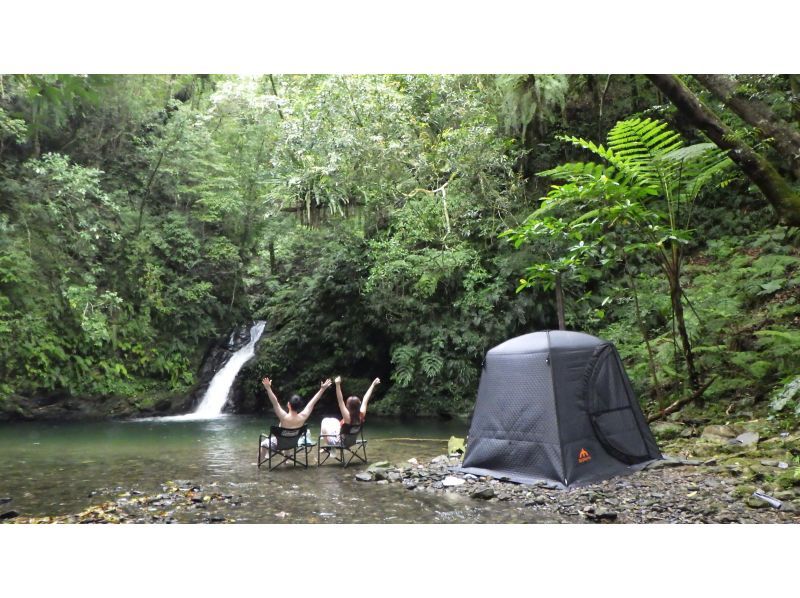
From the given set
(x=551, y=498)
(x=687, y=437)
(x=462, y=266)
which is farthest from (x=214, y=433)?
(x=687, y=437)

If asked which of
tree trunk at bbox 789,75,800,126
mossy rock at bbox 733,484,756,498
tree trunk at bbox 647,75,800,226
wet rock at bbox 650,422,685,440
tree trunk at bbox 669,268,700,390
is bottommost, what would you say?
mossy rock at bbox 733,484,756,498

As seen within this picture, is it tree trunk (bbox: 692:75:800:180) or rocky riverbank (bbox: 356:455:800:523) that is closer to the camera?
rocky riverbank (bbox: 356:455:800:523)

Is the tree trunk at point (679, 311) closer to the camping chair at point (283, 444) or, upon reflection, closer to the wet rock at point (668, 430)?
the wet rock at point (668, 430)

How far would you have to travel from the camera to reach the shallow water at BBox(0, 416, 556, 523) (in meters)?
3.59

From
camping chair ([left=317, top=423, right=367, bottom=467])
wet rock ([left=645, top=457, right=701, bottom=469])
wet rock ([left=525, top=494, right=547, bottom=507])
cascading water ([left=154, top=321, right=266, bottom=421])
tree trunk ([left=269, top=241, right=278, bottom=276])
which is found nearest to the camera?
wet rock ([left=525, top=494, right=547, bottom=507])

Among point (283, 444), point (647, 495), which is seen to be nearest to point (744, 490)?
point (647, 495)

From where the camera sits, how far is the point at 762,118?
4.39 m

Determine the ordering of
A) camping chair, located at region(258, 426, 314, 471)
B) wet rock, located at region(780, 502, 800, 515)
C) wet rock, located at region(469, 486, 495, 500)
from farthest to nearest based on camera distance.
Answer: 1. camping chair, located at region(258, 426, 314, 471)
2. wet rock, located at region(469, 486, 495, 500)
3. wet rock, located at region(780, 502, 800, 515)

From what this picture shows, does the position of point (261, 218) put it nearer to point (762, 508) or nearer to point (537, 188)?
point (537, 188)

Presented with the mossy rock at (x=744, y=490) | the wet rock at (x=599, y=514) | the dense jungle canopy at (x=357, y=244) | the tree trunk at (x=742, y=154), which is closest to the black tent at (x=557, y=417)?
the wet rock at (x=599, y=514)

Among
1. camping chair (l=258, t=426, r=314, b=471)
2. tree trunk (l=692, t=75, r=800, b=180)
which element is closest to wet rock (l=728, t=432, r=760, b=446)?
tree trunk (l=692, t=75, r=800, b=180)

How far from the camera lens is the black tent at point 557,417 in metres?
4.05

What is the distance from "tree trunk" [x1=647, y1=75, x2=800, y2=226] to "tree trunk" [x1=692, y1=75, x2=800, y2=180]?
0.17 meters

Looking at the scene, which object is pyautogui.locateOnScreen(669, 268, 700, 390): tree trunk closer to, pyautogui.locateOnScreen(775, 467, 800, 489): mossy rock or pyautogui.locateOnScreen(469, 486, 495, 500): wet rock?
pyautogui.locateOnScreen(775, 467, 800, 489): mossy rock
